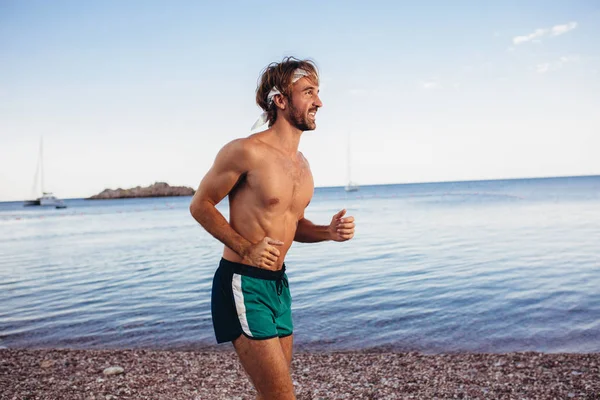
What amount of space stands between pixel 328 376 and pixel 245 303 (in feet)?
12.3

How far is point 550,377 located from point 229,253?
4.54 metres

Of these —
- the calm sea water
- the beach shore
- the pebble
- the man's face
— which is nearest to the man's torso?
the man's face

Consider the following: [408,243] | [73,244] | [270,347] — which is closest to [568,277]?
[408,243]

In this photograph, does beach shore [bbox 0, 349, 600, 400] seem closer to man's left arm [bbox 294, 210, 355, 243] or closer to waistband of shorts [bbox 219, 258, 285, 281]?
man's left arm [bbox 294, 210, 355, 243]

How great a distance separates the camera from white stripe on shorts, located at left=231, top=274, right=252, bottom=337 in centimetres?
311

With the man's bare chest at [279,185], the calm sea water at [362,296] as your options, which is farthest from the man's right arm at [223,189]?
the calm sea water at [362,296]

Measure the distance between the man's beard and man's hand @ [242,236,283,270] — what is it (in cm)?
71

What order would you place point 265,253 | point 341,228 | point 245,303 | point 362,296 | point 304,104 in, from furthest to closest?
point 362,296 → point 341,228 → point 304,104 → point 245,303 → point 265,253

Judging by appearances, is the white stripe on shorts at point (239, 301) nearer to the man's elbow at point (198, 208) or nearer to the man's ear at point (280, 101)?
the man's elbow at point (198, 208)

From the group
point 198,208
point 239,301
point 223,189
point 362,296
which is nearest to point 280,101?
point 223,189

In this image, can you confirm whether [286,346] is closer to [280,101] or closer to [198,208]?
[198,208]

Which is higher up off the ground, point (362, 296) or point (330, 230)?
point (330, 230)

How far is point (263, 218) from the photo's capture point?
325 cm

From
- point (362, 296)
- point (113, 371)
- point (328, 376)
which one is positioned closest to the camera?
point (328, 376)
